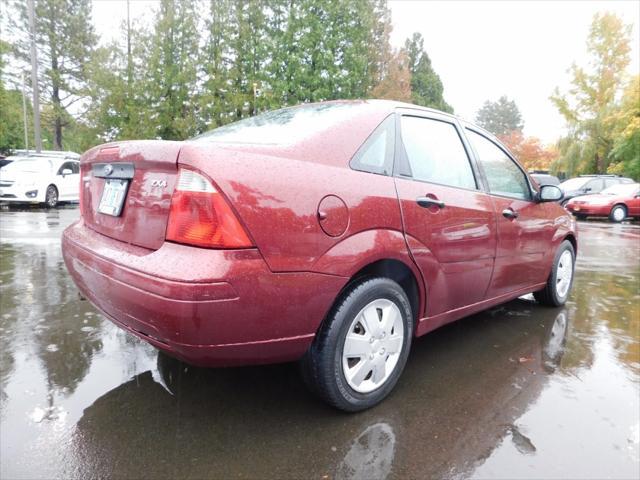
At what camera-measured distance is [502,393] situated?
2.56 m

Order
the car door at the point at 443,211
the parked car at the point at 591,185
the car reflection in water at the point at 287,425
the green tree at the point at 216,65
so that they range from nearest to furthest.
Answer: the car reflection in water at the point at 287,425 < the car door at the point at 443,211 < the parked car at the point at 591,185 < the green tree at the point at 216,65

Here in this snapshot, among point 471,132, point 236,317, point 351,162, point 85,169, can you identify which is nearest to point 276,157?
point 351,162

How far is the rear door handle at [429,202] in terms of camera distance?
8.14 ft

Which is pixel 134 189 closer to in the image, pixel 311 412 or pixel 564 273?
Result: pixel 311 412

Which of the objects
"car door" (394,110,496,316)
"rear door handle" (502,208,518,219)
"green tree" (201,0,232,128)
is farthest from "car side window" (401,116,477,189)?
"green tree" (201,0,232,128)

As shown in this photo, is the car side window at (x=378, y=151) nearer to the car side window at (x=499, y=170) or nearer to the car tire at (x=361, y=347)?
the car tire at (x=361, y=347)

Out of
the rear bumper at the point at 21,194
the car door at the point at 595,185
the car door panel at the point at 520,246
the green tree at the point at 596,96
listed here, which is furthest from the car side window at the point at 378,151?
the green tree at the point at 596,96

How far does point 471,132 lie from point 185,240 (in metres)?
2.18

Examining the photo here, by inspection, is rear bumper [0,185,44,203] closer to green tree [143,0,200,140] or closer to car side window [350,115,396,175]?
green tree [143,0,200,140]

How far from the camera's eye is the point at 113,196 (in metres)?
2.28

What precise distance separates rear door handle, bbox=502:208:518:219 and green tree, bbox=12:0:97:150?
119 feet

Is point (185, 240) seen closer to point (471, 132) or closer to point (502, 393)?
point (502, 393)

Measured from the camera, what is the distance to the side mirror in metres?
3.62

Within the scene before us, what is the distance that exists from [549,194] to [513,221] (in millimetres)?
601
